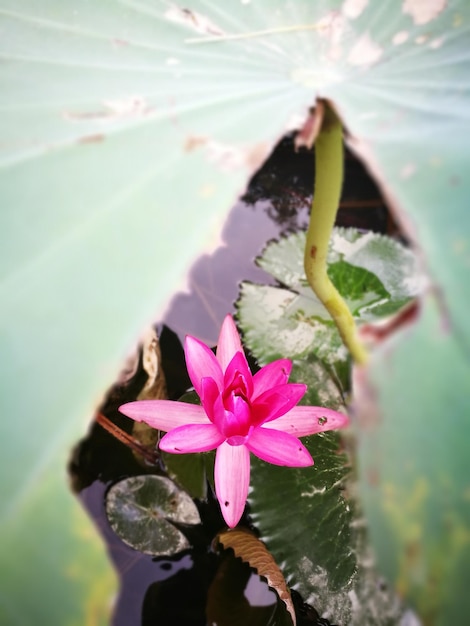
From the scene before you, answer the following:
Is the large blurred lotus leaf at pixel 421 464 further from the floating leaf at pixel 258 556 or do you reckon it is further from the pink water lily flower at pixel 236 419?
the floating leaf at pixel 258 556

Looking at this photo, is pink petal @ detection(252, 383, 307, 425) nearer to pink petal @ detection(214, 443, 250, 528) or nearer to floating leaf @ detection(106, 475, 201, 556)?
pink petal @ detection(214, 443, 250, 528)

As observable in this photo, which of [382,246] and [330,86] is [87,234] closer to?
[330,86]

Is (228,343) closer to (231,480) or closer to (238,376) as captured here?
(238,376)

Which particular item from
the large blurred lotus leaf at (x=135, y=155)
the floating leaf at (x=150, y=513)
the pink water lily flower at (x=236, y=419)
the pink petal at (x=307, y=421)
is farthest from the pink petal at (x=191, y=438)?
the large blurred lotus leaf at (x=135, y=155)

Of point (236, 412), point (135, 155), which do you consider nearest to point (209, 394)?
point (236, 412)

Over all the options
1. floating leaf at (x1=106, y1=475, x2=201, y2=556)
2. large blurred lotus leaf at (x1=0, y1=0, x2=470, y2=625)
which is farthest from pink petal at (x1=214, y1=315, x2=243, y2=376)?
large blurred lotus leaf at (x1=0, y1=0, x2=470, y2=625)
